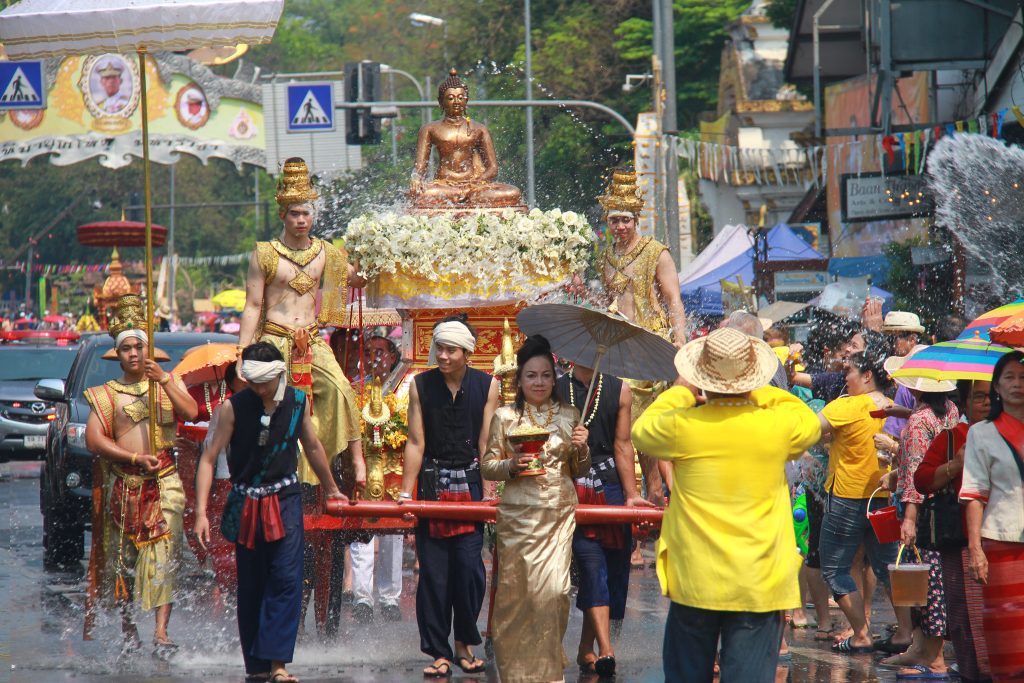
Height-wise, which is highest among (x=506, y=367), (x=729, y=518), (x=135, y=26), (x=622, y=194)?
(x=135, y=26)

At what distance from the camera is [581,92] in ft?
129

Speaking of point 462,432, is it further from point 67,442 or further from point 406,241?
point 67,442

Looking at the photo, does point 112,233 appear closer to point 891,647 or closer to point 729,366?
point 891,647

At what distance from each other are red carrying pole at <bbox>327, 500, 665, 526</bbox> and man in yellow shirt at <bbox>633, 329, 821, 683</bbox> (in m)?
1.79

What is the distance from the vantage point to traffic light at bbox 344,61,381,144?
25234mm

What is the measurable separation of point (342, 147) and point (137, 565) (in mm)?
32319

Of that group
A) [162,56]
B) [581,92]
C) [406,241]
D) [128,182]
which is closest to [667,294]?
[406,241]

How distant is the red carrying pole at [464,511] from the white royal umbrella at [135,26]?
1.66 m

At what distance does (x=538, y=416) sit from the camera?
7.61 meters

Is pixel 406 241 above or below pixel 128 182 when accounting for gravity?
below

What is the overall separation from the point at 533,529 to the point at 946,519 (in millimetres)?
1980

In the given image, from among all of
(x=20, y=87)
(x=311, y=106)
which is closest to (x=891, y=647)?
(x=311, y=106)

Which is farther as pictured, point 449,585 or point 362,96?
point 362,96

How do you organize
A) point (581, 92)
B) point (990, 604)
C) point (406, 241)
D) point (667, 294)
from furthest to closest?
point (581, 92)
point (667, 294)
point (406, 241)
point (990, 604)
